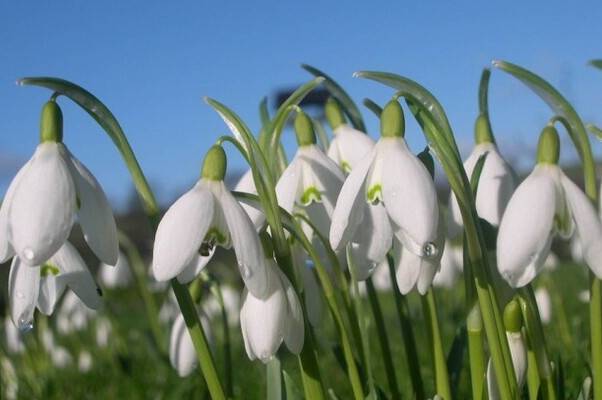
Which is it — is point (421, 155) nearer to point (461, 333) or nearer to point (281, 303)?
point (281, 303)

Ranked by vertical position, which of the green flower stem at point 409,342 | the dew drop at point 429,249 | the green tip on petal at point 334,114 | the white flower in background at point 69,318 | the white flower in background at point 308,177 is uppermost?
the green tip on petal at point 334,114

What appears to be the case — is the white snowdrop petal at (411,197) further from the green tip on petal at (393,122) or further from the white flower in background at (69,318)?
the white flower in background at (69,318)

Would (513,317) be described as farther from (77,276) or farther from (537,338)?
(77,276)

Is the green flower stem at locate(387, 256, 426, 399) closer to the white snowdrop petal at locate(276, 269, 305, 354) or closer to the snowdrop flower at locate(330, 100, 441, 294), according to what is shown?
the snowdrop flower at locate(330, 100, 441, 294)

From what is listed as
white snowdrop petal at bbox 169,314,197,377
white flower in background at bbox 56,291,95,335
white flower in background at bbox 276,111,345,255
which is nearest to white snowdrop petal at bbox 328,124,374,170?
white flower in background at bbox 276,111,345,255

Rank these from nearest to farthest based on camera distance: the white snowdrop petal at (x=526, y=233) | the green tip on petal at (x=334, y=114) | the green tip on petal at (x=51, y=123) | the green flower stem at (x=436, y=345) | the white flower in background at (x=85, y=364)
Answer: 1. the white snowdrop petal at (x=526, y=233)
2. the green tip on petal at (x=51, y=123)
3. the green flower stem at (x=436, y=345)
4. the green tip on petal at (x=334, y=114)
5. the white flower in background at (x=85, y=364)

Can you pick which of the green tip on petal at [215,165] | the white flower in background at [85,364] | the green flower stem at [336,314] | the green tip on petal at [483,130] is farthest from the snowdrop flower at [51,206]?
the white flower in background at [85,364]

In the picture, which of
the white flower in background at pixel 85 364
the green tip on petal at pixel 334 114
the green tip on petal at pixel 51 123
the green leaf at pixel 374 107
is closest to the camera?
the green tip on petal at pixel 51 123
